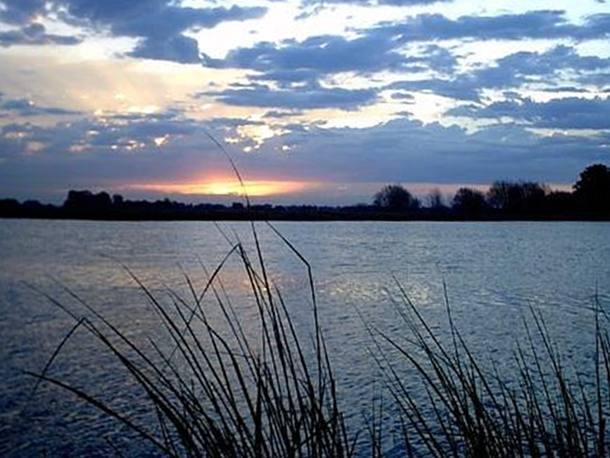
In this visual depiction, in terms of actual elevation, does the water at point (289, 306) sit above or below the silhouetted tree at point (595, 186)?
below

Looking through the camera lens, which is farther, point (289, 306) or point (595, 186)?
point (595, 186)

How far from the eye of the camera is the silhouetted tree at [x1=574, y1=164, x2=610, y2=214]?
11262 cm

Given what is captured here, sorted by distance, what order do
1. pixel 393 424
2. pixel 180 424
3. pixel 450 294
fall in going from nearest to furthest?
pixel 180 424
pixel 393 424
pixel 450 294

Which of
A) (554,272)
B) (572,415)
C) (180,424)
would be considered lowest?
(554,272)

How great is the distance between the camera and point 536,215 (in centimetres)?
14438

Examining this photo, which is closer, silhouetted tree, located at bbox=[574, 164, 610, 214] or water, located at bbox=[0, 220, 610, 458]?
water, located at bbox=[0, 220, 610, 458]

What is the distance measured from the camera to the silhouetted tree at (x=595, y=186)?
370 ft

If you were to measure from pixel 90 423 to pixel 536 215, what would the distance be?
140 meters

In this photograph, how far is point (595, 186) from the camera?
11419 cm

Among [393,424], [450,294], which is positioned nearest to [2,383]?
[393,424]

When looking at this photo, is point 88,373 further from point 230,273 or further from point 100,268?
point 100,268

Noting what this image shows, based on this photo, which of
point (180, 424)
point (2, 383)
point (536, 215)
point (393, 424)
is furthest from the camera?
point (536, 215)

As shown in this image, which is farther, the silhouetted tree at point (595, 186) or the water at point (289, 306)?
the silhouetted tree at point (595, 186)

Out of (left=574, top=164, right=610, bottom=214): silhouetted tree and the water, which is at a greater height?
(left=574, top=164, right=610, bottom=214): silhouetted tree
